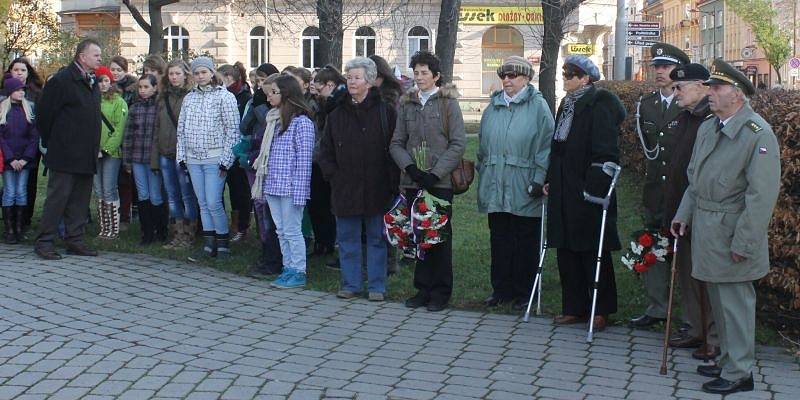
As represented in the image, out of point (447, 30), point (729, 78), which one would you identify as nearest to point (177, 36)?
point (447, 30)

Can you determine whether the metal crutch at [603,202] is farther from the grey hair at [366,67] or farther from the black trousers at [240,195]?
the black trousers at [240,195]

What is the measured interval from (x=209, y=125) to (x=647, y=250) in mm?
4902

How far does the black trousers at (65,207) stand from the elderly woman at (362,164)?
3271 mm

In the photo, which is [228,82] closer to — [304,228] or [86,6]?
[304,228]

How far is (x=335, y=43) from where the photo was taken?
19047 mm

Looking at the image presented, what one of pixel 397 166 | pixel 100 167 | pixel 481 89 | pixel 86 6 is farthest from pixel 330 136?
pixel 86 6

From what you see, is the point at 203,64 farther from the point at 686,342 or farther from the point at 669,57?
the point at 686,342

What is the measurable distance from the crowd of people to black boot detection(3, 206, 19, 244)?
2cm

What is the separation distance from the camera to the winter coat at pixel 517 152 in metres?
8.20

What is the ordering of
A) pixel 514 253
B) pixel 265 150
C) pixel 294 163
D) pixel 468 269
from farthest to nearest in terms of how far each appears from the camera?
pixel 468 269, pixel 265 150, pixel 294 163, pixel 514 253

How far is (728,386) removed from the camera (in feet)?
20.6

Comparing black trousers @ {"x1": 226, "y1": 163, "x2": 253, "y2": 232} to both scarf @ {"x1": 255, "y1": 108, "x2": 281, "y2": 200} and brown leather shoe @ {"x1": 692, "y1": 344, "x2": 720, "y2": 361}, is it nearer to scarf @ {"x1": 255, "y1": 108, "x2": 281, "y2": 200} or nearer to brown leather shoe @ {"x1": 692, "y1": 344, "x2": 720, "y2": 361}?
scarf @ {"x1": 255, "y1": 108, "x2": 281, "y2": 200}

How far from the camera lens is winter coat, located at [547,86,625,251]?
25.0 feet

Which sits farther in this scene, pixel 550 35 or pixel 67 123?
pixel 550 35
